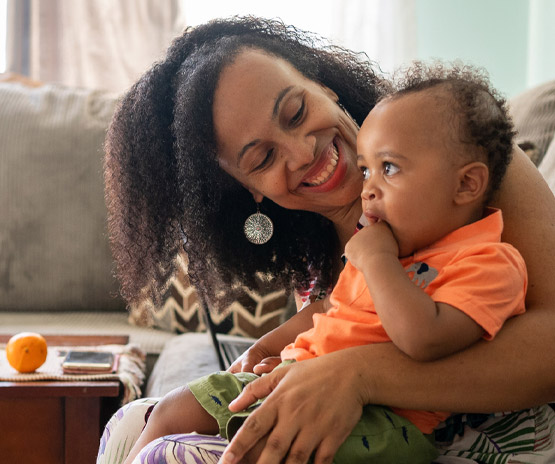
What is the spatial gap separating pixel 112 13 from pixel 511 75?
6.15ft

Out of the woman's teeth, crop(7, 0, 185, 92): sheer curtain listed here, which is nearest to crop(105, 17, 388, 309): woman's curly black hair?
the woman's teeth

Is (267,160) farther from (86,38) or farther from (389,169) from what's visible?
(86,38)

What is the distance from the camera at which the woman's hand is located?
0.98 meters

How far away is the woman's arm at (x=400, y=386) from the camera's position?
987mm

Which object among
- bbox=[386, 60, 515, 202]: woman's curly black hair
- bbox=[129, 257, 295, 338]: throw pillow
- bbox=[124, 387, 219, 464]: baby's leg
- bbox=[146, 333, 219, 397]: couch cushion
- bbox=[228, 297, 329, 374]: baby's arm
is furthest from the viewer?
bbox=[129, 257, 295, 338]: throw pillow

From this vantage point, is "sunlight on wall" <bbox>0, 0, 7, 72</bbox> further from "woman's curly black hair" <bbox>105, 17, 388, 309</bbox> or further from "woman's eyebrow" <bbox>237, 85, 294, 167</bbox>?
"woman's eyebrow" <bbox>237, 85, 294, 167</bbox>

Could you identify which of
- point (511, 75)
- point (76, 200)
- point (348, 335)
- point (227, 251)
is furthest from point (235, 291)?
point (511, 75)

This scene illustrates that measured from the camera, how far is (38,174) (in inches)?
108

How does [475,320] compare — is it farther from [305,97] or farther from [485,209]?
[305,97]

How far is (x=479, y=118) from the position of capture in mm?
1051

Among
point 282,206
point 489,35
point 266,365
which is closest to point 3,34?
point 489,35

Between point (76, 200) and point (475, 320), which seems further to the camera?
point (76, 200)

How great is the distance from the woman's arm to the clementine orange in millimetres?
1019

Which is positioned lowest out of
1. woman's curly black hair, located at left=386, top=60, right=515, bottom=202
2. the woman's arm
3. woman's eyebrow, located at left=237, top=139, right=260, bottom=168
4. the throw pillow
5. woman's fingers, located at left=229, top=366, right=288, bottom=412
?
the throw pillow
